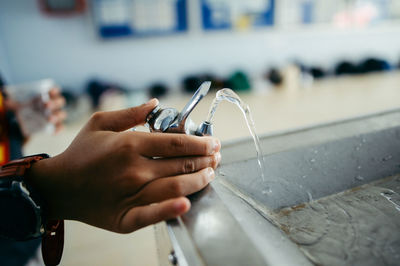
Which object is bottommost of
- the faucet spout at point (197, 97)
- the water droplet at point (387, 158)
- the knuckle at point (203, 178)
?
the water droplet at point (387, 158)

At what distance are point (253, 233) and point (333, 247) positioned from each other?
0.17 m

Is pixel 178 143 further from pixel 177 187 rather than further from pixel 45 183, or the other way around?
pixel 45 183

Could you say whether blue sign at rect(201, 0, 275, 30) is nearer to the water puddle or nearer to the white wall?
the white wall

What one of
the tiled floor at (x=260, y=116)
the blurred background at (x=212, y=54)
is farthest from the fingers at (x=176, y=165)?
the blurred background at (x=212, y=54)

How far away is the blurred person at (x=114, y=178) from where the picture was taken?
0.38m

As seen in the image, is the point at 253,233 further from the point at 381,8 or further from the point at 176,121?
the point at 381,8

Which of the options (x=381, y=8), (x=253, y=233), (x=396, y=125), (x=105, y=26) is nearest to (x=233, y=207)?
(x=253, y=233)

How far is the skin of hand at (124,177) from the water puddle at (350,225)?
22cm

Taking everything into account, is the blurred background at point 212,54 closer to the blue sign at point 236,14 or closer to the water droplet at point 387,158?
the blue sign at point 236,14

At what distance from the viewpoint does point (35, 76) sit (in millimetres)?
1930

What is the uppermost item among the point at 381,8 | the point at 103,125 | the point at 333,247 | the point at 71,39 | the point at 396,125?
the point at 381,8

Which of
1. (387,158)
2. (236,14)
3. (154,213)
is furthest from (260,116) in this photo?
(154,213)

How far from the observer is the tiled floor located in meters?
0.73

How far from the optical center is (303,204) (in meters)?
0.59
